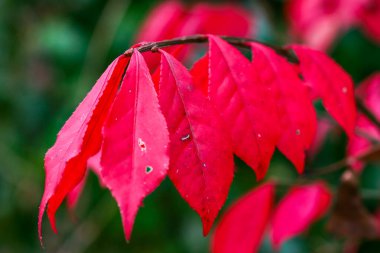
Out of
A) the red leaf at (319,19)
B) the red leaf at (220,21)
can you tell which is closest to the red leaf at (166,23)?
the red leaf at (220,21)

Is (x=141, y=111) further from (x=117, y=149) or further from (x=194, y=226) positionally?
(x=194, y=226)

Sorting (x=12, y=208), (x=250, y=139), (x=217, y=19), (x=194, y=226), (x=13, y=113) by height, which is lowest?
(x=12, y=208)

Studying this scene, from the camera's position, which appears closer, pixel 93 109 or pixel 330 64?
pixel 93 109

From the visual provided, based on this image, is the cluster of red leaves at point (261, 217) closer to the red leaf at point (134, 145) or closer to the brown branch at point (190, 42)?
the brown branch at point (190, 42)

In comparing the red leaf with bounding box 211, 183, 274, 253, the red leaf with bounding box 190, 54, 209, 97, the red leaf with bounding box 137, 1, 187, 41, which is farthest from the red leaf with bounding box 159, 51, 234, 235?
the red leaf with bounding box 137, 1, 187, 41

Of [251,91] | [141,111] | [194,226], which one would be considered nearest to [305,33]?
[194,226]

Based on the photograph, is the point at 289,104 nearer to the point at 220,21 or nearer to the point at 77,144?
the point at 77,144
